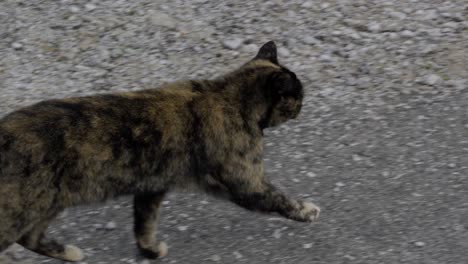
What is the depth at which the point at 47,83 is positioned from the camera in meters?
8.58

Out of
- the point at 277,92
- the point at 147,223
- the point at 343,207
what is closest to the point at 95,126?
the point at 147,223

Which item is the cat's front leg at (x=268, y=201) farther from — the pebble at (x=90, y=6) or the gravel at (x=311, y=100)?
the pebble at (x=90, y=6)

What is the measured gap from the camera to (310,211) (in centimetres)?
620

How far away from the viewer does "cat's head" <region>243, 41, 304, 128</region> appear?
586cm

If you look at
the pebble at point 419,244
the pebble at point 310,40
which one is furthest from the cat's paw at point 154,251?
the pebble at point 310,40

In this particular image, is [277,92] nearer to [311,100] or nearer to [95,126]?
[95,126]

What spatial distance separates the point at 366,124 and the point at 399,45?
1.45 metres

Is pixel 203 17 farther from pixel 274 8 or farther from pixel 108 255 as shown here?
pixel 108 255

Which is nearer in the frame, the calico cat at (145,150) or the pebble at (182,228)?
the calico cat at (145,150)

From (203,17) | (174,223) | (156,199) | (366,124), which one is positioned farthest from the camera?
(203,17)

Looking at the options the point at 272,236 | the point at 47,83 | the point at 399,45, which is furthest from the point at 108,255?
the point at 399,45

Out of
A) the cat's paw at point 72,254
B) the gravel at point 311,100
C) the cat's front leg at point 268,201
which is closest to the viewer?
the cat's front leg at point 268,201

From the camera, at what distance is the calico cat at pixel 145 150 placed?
5.09 metres

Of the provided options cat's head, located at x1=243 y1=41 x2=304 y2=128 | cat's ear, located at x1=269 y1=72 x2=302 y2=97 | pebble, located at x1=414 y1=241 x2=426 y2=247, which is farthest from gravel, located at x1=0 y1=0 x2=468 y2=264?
cat's ear, located at x1=269 y1=72 x2=302 y2=97
